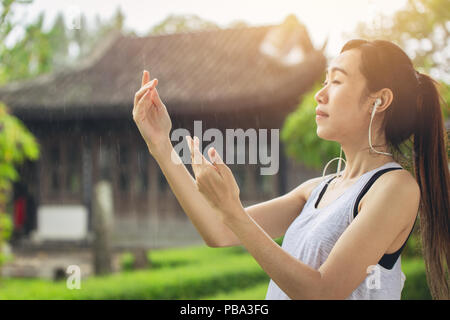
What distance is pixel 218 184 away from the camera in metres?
0.92

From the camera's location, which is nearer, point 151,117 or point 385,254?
point 385,254

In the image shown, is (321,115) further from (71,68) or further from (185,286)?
(71,68)

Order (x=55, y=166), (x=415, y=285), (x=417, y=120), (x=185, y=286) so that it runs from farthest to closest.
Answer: (x=55, y=166) < (x=185, y=286) < (x=415, y=285) < (x=417, y=120)

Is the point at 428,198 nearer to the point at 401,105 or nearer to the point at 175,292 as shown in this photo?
the point at 401,105

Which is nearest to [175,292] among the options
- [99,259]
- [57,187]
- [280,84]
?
[99,259]

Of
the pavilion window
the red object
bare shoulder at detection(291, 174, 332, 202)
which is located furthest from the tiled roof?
bare shoulder at detection(291, 174, 332, 202)

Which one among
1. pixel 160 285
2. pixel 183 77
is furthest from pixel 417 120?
pixel 183 77

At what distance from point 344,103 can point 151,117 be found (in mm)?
410

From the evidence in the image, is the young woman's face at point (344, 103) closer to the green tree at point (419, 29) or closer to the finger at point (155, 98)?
the finger at point (155, 98)

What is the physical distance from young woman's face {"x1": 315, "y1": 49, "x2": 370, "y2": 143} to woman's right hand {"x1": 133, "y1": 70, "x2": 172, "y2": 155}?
33 centimetres

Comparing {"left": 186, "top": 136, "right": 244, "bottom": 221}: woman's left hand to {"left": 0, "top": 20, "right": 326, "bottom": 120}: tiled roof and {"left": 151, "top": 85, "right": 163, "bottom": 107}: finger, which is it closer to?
{"left": 151, "top": 85, "right": 163, "bottom": 107}: finger

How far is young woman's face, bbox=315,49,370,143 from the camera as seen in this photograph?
112 cm

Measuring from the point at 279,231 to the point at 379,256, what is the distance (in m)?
0.42

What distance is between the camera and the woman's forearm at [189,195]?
1207mm
